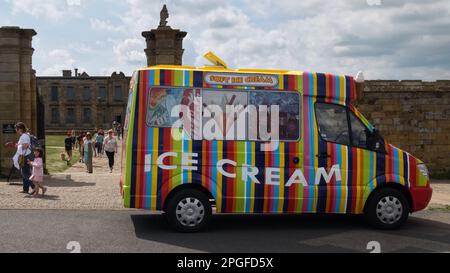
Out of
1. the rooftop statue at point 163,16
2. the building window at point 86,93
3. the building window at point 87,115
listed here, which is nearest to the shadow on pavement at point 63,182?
the rooftop statue at point 163,16

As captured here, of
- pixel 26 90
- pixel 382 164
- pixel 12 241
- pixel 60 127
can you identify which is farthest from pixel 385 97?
pixel 60 127

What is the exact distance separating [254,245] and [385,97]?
435 inches

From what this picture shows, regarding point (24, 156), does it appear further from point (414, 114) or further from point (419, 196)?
point (414, 114)

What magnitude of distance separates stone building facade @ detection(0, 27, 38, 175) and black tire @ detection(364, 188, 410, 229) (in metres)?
10.9

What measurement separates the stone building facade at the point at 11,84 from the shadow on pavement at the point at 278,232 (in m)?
7.41

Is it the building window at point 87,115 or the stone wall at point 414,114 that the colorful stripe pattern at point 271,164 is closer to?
the stone wall at point 414,114

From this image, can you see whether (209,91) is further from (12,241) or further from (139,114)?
(12,241)

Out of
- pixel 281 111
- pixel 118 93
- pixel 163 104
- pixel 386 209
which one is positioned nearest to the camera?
pixel 163 104

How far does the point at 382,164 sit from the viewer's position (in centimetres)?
812

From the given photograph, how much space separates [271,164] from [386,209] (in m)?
2.09

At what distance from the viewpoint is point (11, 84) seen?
1478 centimetres

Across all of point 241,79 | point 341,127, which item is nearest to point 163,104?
point 241,79

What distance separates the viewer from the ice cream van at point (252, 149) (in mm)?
7590
